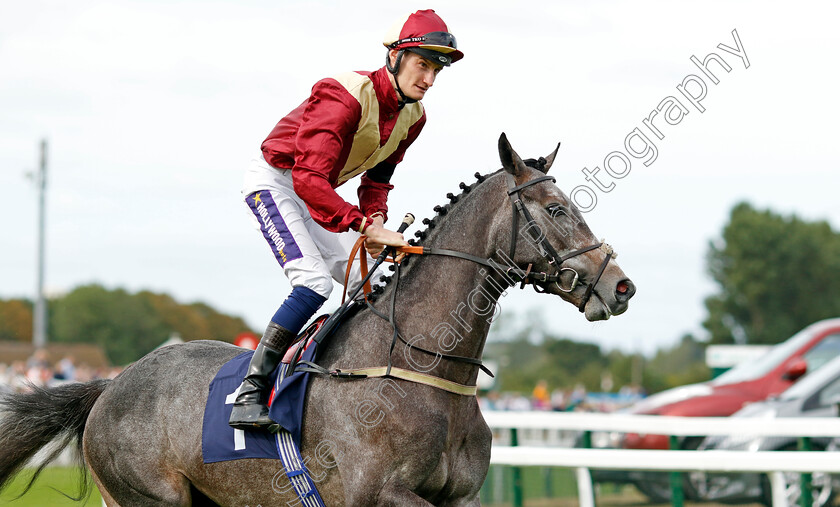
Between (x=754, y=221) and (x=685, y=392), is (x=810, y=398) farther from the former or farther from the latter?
(x=754, y=221)

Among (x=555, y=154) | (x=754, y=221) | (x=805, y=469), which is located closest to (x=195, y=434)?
(x=555, y=154)

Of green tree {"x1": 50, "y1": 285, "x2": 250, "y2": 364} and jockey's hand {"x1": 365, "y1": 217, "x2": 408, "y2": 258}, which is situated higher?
jockey's hand {"x1": 365, "y1": 217, "x2": 408, "y2": 258}

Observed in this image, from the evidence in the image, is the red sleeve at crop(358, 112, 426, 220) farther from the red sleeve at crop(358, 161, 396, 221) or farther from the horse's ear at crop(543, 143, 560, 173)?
the horse's ear at crop(543, 143, 560, 173)

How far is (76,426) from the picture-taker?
5.30 m

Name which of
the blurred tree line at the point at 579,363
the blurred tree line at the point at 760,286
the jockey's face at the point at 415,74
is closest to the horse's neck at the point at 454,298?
the jockey's face at the point at 415,74

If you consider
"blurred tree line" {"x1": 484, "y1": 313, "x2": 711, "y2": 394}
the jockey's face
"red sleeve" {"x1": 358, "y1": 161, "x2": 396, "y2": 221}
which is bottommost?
"blurred tree line" {"x1": 484, "y1": 313, "x2": 711, "y2": 394}

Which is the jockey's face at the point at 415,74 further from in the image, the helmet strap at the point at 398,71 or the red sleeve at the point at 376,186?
the red sleeve at the point at 376,186

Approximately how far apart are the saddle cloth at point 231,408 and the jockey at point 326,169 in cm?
7

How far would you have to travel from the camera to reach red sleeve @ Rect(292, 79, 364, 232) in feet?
13.7

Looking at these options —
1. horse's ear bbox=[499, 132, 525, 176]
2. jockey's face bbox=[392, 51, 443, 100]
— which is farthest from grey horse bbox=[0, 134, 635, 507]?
jockey's face bbox=[392, 51, 443, 100]

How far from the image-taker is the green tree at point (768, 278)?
68875 mm

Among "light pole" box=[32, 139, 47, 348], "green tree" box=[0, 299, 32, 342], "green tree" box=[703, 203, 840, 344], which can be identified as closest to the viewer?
"light pole" box=[32, 139, 47, 348]

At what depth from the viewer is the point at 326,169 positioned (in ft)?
14.0

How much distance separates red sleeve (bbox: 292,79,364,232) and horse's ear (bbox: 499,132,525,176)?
68cm
